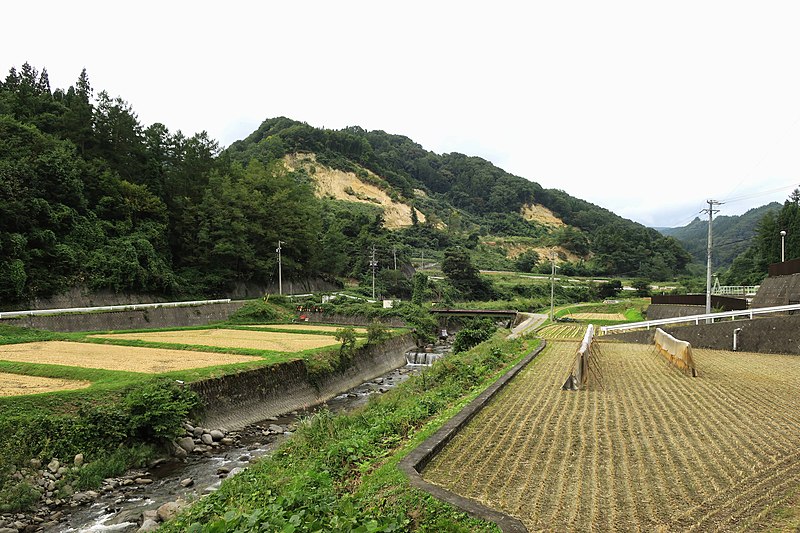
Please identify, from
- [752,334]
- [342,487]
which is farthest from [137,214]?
[752,334]

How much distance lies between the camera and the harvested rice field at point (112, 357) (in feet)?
52.9

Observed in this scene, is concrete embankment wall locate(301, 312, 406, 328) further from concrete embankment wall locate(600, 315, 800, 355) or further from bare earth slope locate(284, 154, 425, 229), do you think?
bare earth slope locate(284, 154, 425, 229)

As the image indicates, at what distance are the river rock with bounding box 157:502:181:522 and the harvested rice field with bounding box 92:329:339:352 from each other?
13206 millimetres

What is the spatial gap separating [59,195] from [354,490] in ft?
112

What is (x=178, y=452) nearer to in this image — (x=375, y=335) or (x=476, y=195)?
(x=375, y=335)

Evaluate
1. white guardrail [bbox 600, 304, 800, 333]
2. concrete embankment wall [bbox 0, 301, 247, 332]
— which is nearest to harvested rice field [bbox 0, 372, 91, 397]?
concrete embankment wall [bbox 0, 301, 247, 332]

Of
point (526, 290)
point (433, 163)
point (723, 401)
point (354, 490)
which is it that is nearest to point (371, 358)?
point (723, 401)

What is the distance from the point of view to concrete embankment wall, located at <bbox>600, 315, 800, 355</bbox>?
56.6 feet

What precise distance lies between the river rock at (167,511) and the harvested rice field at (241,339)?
1321 cm

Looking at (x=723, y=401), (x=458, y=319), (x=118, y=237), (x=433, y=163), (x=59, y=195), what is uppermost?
(x=433, y=163)

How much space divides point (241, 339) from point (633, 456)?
23289 mm

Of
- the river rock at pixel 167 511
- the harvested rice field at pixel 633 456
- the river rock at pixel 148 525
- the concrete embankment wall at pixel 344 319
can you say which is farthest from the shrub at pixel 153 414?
the concrete embankment wall at pixel 344 319

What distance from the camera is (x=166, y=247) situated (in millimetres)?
38688

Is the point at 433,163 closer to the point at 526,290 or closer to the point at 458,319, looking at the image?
the point at 526,290
